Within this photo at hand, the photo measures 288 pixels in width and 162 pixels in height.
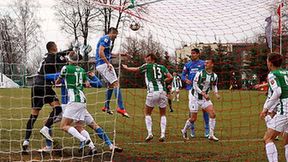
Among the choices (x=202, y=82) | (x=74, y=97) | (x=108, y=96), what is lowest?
(x=108, y=96)

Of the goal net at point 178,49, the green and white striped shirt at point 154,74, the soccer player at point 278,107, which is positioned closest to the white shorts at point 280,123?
the soccer player at point 278,107

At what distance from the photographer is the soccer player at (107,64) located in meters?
9.18

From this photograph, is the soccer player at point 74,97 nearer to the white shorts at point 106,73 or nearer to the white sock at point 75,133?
the white sock at point 75,133

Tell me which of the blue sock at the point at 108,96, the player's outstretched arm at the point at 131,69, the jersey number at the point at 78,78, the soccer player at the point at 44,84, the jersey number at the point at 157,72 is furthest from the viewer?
the jersey number at the point at 157,72

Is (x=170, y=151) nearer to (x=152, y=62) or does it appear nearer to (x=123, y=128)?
(x=152, y=62)

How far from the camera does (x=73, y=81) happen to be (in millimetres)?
8430

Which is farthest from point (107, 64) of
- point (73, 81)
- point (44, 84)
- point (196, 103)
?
point (196, 103)

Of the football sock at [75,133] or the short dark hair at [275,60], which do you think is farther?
the football sock at [75,133]

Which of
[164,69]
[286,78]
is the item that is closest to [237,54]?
[164,69]

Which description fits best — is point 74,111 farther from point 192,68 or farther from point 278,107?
point 192,68

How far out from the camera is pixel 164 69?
10.4 m

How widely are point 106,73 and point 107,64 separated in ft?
1.27

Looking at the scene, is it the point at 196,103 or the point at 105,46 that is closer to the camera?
the point at 105,46

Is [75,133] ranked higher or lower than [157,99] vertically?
lower
